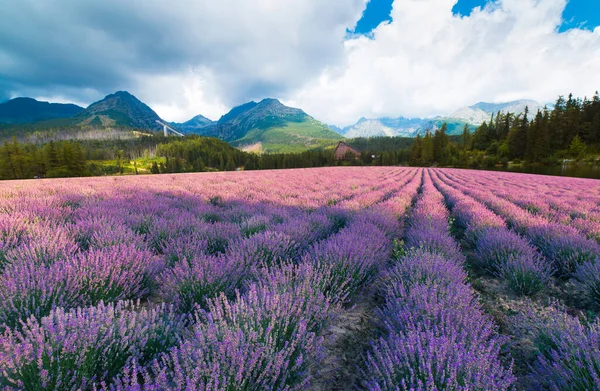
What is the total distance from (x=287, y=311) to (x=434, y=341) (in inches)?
37.8

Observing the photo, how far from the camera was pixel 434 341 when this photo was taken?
4.78 ft

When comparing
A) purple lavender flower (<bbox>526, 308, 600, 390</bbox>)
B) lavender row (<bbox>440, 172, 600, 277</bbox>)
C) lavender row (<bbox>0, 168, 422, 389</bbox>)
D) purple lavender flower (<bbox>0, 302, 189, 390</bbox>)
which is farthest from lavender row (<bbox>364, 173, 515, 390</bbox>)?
lavender row (<bbox>440, 172, 600, 277</bbox>)

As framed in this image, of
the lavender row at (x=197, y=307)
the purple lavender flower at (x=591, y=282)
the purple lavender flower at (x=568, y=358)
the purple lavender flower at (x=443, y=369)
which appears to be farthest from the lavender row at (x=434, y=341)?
the purple lavender flower at (x=591, y=282)

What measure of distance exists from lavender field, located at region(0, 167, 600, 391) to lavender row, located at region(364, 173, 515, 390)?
0.5 inches

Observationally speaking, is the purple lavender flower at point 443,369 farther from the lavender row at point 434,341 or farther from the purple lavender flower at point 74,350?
the purple lavender flower at point 74,350

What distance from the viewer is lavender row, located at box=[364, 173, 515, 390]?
1.29 meters

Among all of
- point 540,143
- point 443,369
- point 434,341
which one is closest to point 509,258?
point 434,341

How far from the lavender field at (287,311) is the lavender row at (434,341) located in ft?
0.04

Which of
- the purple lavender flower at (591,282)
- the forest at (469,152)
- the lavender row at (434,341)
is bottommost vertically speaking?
the purple lavender flower at (591,282)

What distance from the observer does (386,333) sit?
7.25 feet

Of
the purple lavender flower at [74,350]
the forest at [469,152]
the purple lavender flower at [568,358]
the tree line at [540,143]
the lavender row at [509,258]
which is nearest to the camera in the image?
the purple lavender flower at [74,350]

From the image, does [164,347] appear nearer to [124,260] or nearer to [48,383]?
[48,383]

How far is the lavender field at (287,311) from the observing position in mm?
1295

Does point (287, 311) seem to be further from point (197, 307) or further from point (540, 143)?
point (540, 143)
